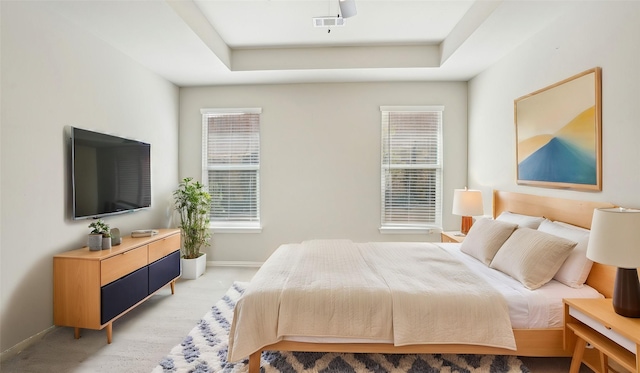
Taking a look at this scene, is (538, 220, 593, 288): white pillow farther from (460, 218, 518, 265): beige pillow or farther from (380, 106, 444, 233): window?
(380, 106, 444, 233): window

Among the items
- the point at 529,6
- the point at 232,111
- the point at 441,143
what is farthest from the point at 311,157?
the point at 529,6

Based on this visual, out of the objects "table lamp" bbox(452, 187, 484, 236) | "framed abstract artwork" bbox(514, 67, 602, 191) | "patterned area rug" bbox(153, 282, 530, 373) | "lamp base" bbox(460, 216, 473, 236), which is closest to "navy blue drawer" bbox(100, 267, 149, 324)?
"patterned area rug" bbox(153, 282, 530, 373)

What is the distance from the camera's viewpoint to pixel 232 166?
14.0ft

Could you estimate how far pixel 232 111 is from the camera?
13.9ft

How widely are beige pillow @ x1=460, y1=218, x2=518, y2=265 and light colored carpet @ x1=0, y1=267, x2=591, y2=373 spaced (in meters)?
0.78

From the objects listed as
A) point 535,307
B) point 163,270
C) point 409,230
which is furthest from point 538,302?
point 163,270

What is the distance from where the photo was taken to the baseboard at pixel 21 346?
6.70 ft

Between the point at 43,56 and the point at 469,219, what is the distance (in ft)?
14.5

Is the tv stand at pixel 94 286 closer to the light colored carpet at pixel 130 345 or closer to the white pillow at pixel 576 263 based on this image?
the light colored carpet at pixel 130 345

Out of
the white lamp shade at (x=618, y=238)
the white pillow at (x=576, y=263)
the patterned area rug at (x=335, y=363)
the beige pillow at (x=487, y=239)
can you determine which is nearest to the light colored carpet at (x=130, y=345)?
the patterned area rug at (x=335, y=363)

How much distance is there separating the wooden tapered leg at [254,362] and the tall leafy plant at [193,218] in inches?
94.0

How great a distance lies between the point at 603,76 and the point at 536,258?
136 cm

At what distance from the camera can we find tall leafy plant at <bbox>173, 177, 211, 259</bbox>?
382 centimetres

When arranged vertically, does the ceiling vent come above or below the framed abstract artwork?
above
